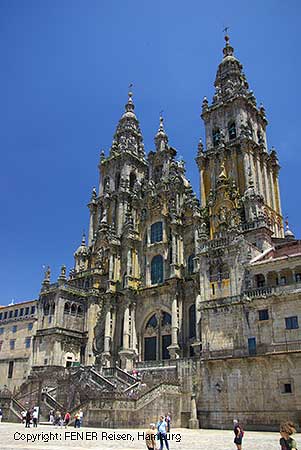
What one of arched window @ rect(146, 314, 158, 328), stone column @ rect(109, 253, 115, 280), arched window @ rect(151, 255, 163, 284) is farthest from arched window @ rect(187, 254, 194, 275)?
stone column @ rect(109, 253, 115, 280)

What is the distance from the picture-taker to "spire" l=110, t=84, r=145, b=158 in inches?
2502

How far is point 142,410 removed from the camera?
2977cm

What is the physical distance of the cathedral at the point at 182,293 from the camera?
31406mm

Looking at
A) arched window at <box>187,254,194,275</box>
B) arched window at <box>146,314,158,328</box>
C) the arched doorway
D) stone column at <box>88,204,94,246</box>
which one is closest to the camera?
the arched doorway

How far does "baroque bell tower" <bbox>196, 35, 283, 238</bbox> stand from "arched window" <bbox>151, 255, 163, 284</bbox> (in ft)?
26.2

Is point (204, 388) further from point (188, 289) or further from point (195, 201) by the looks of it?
point (195, 201)

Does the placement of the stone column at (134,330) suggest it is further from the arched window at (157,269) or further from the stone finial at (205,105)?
the stone finial at (205,105)

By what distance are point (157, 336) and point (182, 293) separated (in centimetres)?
547

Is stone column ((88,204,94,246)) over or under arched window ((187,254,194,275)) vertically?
over

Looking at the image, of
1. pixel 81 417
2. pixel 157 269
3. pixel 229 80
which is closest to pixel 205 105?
pixel 229 80

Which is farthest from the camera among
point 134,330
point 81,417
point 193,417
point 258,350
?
point 134,330

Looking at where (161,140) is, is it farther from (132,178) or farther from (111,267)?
(111,267)

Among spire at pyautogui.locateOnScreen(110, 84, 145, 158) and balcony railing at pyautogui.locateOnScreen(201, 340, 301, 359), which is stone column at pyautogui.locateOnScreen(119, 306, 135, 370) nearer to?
balcony railing at pyautogui.locateOnScreen(201, 340, 301, 359)

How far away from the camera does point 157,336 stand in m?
46.7
